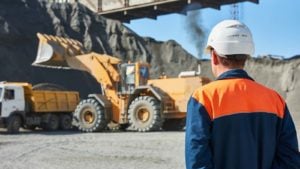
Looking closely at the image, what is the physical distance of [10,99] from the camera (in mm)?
22625

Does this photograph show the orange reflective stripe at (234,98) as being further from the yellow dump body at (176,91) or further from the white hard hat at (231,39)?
the yellow dump body at (176,91)

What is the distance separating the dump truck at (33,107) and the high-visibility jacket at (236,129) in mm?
20087

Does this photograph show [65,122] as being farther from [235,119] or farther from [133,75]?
[235,119]

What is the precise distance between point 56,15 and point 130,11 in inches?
329

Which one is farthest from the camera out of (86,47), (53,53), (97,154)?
(86,47)

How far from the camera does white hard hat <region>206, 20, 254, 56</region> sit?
2.96 meters

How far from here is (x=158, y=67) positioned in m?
42.8

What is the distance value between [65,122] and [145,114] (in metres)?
4.72

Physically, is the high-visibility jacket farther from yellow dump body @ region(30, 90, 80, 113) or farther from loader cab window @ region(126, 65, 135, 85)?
yellow dump body @ region(30, 90, 80, 113)

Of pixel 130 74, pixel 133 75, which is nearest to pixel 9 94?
pixel 130 74

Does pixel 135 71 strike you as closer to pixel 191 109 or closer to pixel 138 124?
pixel 138 124

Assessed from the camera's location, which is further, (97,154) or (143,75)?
(143,75)

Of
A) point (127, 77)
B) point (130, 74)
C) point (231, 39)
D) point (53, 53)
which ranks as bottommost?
point (127, 77)

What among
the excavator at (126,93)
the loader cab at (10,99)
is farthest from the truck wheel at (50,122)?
the loader cab at (10,99)
